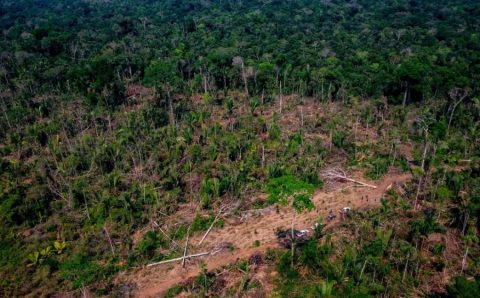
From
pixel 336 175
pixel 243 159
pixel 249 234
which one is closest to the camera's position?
pixel 249 234

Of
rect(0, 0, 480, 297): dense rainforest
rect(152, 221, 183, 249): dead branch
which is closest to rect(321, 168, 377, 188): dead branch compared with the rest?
rect(0, 0, 480, 297): dense rainforest

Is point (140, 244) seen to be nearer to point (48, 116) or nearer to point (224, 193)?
point (224, 193)

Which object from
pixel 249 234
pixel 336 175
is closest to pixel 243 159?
Result: pixel 336 175

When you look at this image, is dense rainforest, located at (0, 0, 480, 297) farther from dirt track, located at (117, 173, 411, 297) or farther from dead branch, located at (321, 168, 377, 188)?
dirt track, located at (117, 173, 411, 297)

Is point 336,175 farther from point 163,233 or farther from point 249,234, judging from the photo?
point 163,233

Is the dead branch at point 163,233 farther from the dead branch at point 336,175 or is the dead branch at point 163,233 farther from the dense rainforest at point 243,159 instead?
the dead branch at point 336,175

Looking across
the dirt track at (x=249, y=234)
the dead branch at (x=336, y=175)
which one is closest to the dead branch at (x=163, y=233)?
the dirt track at (x=249, y=234)

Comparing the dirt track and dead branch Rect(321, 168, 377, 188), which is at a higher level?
dead branch Rect(321, 168, 377, 188)

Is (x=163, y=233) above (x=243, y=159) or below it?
below
